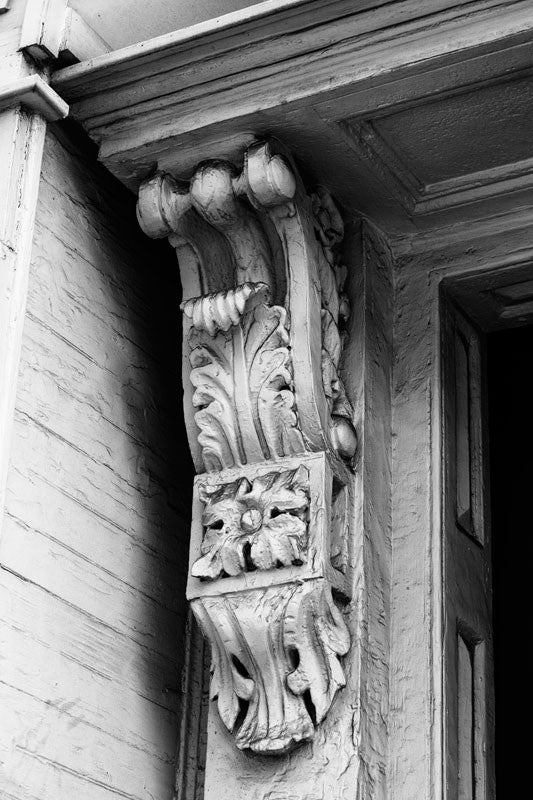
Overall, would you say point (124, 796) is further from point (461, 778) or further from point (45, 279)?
point (45, 279)

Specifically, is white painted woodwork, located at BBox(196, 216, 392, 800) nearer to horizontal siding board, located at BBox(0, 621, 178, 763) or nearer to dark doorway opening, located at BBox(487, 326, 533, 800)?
horizontal siding board, located at BBox(0, 621, 178, 763)

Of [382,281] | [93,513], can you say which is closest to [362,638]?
[93,513]

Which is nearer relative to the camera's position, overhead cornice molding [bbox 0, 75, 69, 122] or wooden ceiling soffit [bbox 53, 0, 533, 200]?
wooden ceiling soffit [bbox 53, 0, 533, 200]

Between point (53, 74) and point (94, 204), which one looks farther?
point (94, 204)

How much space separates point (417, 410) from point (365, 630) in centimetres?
33

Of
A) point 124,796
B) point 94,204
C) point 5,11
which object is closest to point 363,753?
point 124,796

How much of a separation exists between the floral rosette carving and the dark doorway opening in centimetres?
58

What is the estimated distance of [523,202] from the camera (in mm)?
1752

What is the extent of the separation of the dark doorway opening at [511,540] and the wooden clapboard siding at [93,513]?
1.71ft

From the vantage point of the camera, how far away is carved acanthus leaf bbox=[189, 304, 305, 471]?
160 cm

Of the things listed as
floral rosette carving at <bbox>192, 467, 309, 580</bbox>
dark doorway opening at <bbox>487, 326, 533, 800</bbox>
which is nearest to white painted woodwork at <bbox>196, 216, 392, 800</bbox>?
floral rosette carving at <bbox>192, 467, 309, 580</bbox>

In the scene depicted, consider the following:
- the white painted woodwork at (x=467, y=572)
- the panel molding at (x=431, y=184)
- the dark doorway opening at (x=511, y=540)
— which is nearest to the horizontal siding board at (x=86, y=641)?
the white painted woodwork at (x=467, y=572)

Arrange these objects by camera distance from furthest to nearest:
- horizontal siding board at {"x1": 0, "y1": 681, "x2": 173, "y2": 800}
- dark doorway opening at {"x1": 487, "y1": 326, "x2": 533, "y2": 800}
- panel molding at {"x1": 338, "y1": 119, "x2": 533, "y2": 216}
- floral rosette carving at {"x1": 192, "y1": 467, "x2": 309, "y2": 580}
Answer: dark doorway opening at {"x1": 487, "y1": 326, "x2": 533, "y2": 800}, panel molding at {"x1": 338, "y1": 119, "x2": 533, "y2": 216}, floral rosette carving at {"x1": 192, "y1": 467, "x2": 309, "y2": 580}, horizontal siding board at {"x1": 0, "y1": 681, "x2": 173, "y2": 800}

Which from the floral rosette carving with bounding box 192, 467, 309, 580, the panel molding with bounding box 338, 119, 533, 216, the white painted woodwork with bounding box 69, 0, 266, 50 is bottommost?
the floral rosette carving with bounding box 192, 467, 309, 580
